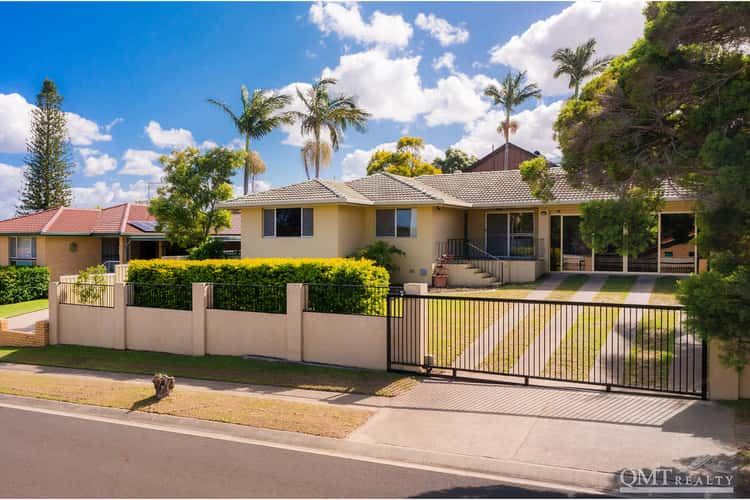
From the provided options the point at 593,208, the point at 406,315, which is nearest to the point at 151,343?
the point at 406,315

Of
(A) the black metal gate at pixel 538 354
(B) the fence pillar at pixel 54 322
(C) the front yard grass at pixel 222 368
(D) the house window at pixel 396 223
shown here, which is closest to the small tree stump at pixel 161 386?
(C) the front yard grass at pixel 222 368

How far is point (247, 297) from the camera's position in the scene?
1320 centimetres

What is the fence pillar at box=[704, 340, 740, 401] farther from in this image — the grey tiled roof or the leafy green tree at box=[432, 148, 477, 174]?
the leafy green tree at box=[432, 148, 477, 174]

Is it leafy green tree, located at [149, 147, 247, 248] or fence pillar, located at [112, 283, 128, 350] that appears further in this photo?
leafy green tree, located at [149, 147, 247, 248]

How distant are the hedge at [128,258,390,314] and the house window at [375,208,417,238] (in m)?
8.84

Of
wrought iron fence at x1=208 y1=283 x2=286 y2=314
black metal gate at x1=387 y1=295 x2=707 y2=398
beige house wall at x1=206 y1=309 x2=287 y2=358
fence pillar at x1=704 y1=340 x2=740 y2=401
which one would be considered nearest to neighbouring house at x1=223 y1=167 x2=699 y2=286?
wrought iron fence at x1=208 y1=283 x2=286 y2=314

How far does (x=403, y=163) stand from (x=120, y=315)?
99.8 feet

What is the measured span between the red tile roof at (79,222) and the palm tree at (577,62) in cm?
2870

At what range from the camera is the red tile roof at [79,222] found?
96.0ft

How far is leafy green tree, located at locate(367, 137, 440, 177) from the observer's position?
138ft

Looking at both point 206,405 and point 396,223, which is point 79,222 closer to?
point 396,223

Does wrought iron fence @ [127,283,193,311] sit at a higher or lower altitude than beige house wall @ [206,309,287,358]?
higher

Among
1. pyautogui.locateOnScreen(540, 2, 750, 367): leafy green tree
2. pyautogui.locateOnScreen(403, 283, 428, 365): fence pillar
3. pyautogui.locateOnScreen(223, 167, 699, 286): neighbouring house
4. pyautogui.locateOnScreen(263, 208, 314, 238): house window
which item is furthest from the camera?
pyautogui.locateOnScreen(263, 208, 314, 238): house window

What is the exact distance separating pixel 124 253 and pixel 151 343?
1832 cm
